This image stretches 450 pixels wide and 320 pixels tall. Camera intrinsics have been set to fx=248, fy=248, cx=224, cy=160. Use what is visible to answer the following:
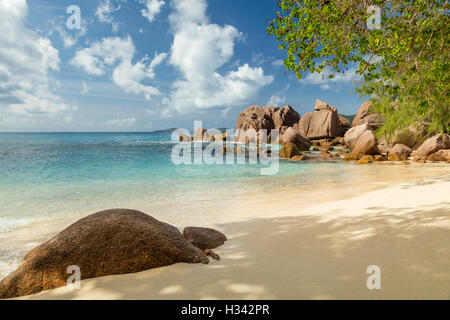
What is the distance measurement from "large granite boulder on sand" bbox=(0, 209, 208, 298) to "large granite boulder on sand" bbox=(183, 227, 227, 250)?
84cm

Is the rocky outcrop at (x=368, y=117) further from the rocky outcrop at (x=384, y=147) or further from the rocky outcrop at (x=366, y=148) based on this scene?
the rocky outcrop at (x=366, y=148)

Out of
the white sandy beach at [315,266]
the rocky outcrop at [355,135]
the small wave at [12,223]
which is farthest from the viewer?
the rocky outcrop at [355,135]

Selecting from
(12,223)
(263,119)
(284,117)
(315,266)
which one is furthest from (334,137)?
(12,223)

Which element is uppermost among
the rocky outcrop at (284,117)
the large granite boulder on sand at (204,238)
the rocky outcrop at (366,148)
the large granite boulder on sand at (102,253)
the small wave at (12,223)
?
the rocky outcrop at (284,117)

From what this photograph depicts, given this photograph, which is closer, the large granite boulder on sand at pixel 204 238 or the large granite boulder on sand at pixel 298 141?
the large granite boulder on sand at pixel 204 238

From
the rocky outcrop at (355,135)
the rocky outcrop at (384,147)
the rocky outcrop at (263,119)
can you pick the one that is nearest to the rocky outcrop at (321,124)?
the rocky outcrop at (263,119)

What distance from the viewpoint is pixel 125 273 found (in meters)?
3.06

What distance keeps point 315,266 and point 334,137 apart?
43687 millimetres

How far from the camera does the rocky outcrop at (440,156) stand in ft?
58.4

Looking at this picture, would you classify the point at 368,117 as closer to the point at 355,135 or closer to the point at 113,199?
the point at 355,135

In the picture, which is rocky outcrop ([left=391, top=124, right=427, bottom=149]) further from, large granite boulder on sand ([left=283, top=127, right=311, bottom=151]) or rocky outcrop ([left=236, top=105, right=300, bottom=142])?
rocky outcrop ([left=236, top=105, right=300, bottom=142])
